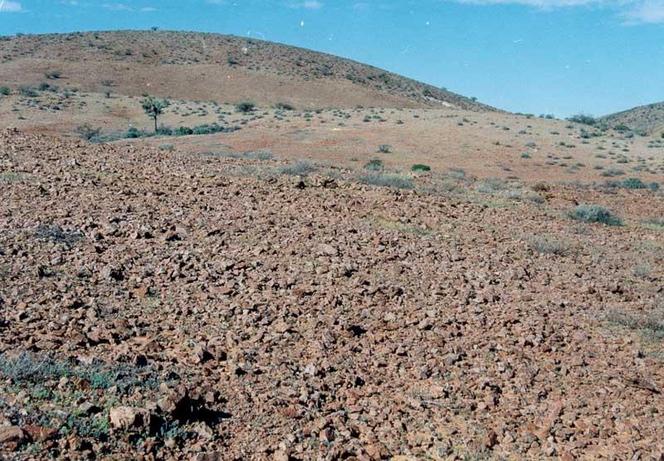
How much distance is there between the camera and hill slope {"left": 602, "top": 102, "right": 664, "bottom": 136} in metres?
86.5

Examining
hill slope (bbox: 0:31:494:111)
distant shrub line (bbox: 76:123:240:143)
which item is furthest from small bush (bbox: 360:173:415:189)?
hill slope (bbox: 0:31:494:111)

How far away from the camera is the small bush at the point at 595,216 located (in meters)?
12.7

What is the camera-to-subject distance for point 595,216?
1273 cm

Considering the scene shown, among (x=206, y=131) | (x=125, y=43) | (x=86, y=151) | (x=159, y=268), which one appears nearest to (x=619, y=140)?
(x=206, y=131)

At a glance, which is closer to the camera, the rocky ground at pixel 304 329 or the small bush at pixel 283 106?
the rocky ground at pixel 304 329

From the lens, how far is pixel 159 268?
7199mm

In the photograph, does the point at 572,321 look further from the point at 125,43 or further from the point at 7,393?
the point at 125,43

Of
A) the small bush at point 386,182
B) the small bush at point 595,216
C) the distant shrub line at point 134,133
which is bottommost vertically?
the small bush at point 595,216

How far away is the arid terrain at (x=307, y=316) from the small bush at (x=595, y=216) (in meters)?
0.04

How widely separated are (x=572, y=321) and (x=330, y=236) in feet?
10.8

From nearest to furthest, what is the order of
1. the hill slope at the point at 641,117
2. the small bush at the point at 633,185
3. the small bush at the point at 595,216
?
the small bush at the point at 595,216
the small bush at the point at 633,185
the hill slope at the point at 641,117

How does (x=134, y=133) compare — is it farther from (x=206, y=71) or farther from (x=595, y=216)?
(x=206, y=71)

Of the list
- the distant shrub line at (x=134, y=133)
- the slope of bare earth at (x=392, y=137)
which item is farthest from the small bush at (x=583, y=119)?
the distant shrub line at (x=134, y=133)

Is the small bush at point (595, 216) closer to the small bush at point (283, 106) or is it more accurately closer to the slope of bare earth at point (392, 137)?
the slope of bare earth at point (392, 137)
